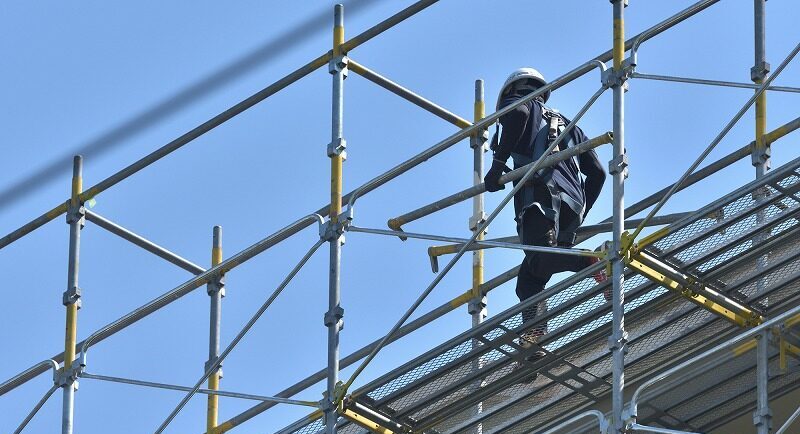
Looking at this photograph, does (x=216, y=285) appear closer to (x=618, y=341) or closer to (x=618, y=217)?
(x=618, y=217)

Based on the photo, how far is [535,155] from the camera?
1288 centimetres

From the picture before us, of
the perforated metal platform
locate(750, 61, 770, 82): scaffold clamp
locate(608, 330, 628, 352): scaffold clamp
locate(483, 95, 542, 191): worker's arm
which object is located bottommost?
locate(608, 330, 628, 352): scaffold clamp

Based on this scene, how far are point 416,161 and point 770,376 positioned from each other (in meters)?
2.53

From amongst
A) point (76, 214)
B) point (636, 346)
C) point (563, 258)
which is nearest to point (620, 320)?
point (636, 346)

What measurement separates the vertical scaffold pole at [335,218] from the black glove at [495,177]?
0.86 metres

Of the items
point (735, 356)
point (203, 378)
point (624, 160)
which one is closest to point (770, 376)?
point (735, 356)

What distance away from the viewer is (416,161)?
42.0 feet

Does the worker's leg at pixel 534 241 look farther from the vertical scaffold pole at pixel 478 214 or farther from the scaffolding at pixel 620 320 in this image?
the vertical scaffold pole at pixel 478 214

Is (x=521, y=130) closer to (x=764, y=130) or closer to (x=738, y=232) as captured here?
(x=764, y=130)

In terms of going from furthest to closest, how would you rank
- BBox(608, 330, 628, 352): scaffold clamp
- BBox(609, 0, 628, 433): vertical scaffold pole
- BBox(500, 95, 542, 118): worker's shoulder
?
BBox(500, 95, 542, 118): worker's shoulder < BBox(608, 330, 628, 352): scaffold clamp < BBox(609, 0, 628, 433): vertical scaffold pole

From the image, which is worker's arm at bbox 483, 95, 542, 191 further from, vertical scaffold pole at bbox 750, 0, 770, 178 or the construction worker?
vertical scaffold pole at bbox 750, 0, 770, 178

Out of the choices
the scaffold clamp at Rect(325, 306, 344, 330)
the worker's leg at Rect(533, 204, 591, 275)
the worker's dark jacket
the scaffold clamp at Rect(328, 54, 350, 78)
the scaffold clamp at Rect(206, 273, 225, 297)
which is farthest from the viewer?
the scaffold clamp at Rect(206, 273, 225, 297)

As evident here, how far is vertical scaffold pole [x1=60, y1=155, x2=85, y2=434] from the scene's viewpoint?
1398cm

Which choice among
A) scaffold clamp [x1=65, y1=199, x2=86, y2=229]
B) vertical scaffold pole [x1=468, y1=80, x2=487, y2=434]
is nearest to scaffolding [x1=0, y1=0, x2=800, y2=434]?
vertical scaffold pole [x1=468, y1=80, x2=487, y2=434]
